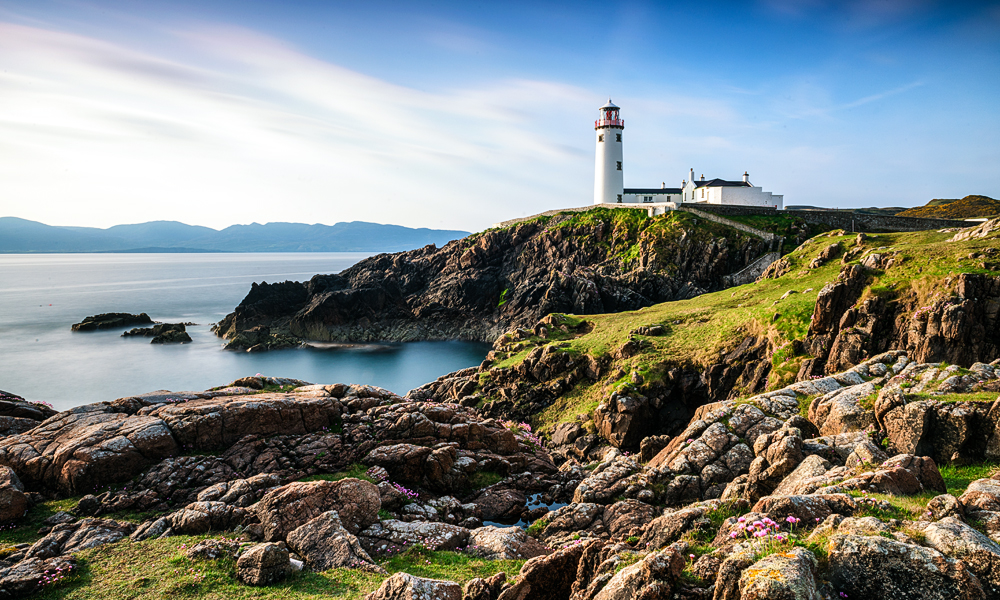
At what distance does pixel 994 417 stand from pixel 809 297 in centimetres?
2014

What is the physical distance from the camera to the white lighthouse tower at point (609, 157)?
87562 millimetres

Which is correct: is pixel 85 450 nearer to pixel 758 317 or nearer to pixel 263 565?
pixel 263 565

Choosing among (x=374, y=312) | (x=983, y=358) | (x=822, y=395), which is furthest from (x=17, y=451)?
(x=374, y=312)

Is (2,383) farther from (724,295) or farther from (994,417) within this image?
(994,417)

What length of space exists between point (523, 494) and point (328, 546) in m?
10.1

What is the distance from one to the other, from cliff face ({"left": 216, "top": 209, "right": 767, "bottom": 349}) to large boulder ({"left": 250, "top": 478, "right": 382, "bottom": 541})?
5242 centimetres

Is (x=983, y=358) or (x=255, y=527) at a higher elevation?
(x=983, y=358)

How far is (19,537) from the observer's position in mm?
14742


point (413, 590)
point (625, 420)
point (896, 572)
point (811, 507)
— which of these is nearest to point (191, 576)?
point (413, 590)

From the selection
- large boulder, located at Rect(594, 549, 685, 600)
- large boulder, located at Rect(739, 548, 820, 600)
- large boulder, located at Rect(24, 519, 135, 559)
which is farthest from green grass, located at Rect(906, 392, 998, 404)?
large boulder, located at Rect(24, 519, 135, 559)

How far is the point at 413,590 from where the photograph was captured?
1002 cm

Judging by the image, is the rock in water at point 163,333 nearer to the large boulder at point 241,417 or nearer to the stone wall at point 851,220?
the large boulder at point 241,417

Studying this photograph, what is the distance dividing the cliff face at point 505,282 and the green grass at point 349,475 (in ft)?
162

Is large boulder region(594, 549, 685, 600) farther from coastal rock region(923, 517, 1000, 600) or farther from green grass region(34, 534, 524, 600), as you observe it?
green grass region(34, 534, 524, 600)
